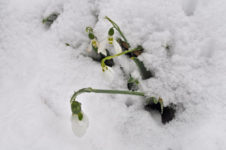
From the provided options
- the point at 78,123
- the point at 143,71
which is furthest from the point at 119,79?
the point at 78,123

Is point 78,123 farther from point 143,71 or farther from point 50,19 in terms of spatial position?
point 50,19

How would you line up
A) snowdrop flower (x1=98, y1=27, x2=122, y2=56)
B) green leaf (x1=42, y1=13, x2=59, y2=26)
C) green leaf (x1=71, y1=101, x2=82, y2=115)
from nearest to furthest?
green leaf (x1=71, y1=101, x2=82, y2=115) < snowdrop flower (x1=98, y1=27, x2=122, y2=56) < green leaf (x1=42, y1=13, x2=59, y2=26)

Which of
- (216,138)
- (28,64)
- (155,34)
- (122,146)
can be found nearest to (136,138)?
(122,146)

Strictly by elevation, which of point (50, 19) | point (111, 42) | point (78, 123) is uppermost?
point (50, 19)

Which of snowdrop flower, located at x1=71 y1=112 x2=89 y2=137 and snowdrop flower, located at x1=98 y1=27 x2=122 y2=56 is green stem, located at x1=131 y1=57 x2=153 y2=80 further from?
snowdrop flower, located at x1=71 y1=112 x2=89 y2=137

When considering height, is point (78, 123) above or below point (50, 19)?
below

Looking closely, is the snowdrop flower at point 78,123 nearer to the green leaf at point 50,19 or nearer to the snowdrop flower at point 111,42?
the snowdrop flower at point 111,42

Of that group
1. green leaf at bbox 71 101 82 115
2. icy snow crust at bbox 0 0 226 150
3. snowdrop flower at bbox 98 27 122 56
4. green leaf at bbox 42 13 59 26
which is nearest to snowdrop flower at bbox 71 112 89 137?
green leaf at bbox 71 101 82 115

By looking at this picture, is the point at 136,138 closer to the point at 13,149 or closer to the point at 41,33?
the point at 13,149

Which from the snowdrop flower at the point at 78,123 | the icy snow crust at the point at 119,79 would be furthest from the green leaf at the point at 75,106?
the icy snow crust at the point at 119,79

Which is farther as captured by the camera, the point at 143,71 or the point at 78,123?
the point at 143,71
